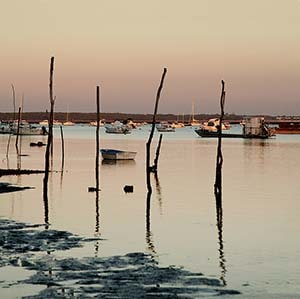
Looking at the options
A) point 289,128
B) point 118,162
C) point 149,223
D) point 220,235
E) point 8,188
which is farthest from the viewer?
point 289,128

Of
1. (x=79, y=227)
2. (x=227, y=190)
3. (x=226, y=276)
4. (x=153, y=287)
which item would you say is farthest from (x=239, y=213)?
(x=153, y=287)

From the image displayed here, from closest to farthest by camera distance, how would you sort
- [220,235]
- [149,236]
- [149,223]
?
[149,236], [220,235], [149,223]

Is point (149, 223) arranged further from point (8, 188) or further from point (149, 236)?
point (8, 188)

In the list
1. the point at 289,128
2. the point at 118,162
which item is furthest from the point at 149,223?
the point at 289,128

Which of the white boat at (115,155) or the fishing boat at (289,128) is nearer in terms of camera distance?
the white boat at (115,155)

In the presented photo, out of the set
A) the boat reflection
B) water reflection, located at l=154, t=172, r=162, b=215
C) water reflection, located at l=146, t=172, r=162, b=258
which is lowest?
the boat reflection

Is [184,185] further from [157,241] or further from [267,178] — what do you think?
[157,241]

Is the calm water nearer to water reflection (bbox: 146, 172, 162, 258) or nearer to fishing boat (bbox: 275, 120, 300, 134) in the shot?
water reflection (bbox: 146, 172, 162, 258)

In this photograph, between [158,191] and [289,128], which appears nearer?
[158,191]

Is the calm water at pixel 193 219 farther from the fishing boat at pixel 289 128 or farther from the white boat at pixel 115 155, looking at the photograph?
the fishing boat at pixel 289 128

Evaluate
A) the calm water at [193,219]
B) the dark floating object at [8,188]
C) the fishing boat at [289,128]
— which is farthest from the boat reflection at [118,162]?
the fishing boat at [289,128]

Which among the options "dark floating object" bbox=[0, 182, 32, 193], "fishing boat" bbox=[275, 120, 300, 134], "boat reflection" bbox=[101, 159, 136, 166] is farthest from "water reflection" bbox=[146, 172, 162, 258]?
"fishing boat" bbox=[275, 120, 300, 134]

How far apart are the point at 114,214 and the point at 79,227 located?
159 inches

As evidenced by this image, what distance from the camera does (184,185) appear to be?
4456cm
